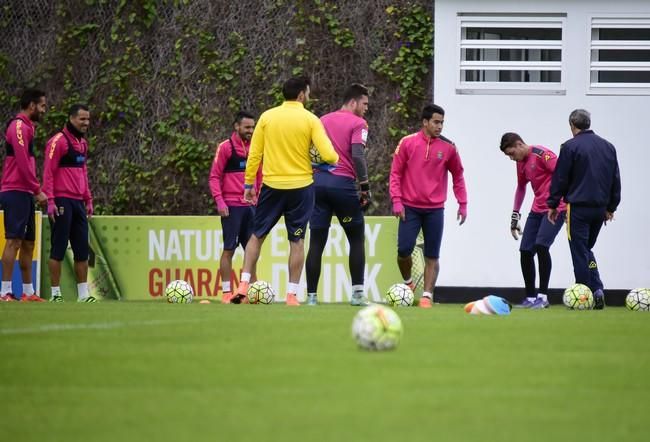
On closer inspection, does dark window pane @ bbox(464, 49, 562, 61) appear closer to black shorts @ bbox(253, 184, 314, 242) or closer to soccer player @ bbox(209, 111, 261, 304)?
soccer player @ bbox(209, 111, 261, 304)

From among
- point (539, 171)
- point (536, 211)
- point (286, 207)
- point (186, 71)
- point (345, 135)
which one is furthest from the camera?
point (186, 71)

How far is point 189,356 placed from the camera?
6938 millimetres

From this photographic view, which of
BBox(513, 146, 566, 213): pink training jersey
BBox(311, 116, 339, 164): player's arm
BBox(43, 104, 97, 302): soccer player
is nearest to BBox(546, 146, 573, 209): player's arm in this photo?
BBox(513, 146, 566, 213): pink training jersey

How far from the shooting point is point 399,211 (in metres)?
13.4

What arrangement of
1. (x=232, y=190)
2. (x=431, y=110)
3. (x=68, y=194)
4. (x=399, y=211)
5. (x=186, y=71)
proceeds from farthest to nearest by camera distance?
(x=186, y=71) < (x=232, y=190) < (x=68, y=194) < (x=399, y=211) < (x=431, y=110)

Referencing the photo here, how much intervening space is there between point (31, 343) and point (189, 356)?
4.22ft

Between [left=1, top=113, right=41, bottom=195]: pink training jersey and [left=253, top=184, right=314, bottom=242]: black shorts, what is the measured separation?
3076mm

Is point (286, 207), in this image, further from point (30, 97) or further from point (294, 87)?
point (30, 97)

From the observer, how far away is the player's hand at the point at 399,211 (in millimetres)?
13344

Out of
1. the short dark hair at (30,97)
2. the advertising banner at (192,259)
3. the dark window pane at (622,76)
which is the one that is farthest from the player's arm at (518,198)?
the short dark hair at (30,97)

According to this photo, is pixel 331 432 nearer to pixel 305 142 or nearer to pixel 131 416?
pixel 131 416

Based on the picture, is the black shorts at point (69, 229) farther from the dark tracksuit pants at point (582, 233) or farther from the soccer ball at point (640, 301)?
the soccer ball at point (640, 301)

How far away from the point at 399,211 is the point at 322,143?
1.87 meters

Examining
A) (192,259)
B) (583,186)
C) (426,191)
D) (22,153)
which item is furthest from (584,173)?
(22,153)
